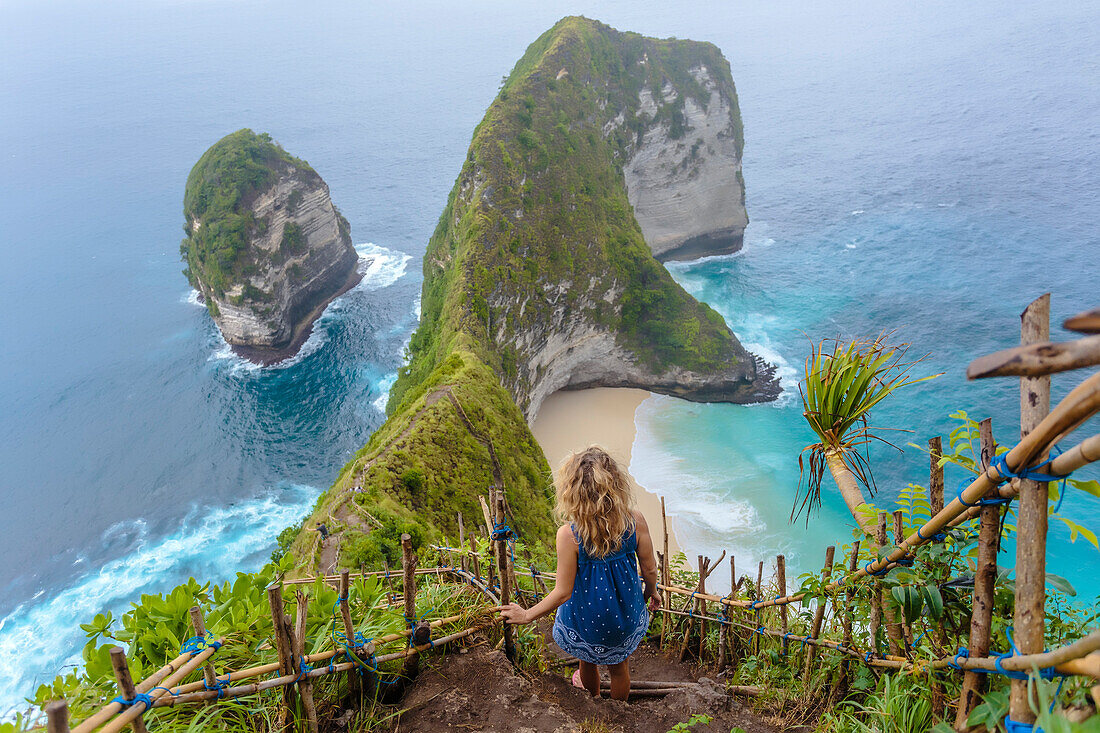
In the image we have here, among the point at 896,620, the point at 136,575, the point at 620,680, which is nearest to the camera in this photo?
the point at 896,620

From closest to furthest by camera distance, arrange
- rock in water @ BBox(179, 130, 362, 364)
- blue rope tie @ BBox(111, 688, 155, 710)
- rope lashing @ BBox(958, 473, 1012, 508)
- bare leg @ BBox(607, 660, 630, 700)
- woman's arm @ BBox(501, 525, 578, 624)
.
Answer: rope lashing @ BBox(958, 473, 1012, 508) < blue rope tie @ BBox(111, 688, 155, 710) < woman's arm @ BBox(501, 525, 578, 624) < bare leg @ BBox(607, 660, 630, 700) < rock in water @ BBox(179, 130, 362, 364)

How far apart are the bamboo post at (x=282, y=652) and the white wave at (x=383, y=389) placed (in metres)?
31.9

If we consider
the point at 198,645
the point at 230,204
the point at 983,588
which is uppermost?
the point at 230,204

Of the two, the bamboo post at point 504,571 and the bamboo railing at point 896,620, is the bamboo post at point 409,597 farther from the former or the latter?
the bamboo post at point 504,571

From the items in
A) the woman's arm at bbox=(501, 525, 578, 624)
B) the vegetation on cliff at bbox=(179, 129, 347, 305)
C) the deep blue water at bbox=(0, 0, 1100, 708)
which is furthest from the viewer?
the vegetation on cliff at bbox=(179, 129, 347, 305)

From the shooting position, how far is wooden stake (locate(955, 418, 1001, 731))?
2.65m

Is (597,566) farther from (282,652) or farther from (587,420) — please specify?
(587,420)

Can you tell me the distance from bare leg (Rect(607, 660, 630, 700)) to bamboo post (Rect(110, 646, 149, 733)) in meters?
2.68

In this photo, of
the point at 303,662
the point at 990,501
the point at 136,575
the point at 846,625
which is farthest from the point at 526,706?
the point at 136,575

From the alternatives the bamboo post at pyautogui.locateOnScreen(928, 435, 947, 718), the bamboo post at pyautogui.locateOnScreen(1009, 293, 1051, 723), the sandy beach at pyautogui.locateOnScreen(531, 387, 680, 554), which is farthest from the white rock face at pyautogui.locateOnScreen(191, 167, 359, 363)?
the bamboo post at pyautogui.locateOnScreen(1009, 293, 1051, 723)

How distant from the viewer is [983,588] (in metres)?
2.74

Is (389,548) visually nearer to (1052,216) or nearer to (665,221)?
(665,221)

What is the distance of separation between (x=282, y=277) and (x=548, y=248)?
1866 centimetres

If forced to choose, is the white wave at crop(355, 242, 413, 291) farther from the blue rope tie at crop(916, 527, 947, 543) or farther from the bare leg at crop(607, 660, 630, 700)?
the blue rope tie at crop(916, 527, 947, 543)
